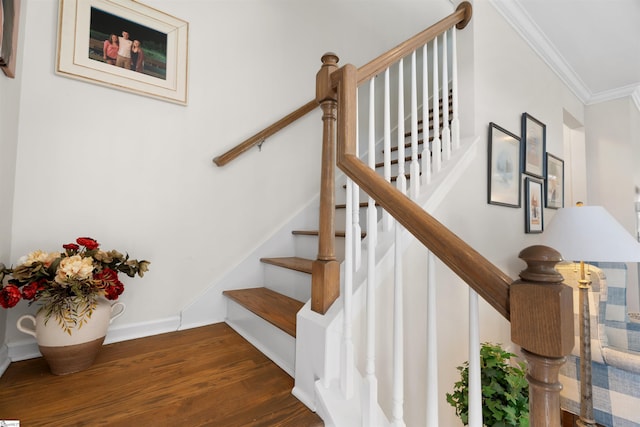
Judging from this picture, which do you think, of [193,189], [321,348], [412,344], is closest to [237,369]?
[321,348]

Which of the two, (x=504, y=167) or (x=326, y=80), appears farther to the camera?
(x=504, y=167)

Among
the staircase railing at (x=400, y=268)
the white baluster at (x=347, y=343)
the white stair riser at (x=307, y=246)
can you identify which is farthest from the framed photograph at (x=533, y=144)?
the white baluster at (x=347, y=343)

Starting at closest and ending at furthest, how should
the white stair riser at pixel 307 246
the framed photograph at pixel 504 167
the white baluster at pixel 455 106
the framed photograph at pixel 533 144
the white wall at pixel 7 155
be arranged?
1. the white wall at pixel 7 155
2. the white baluster at pixel 455 106
3. the framed photograph at pixel 504 167
4. the white stair riser at pixel 307 246
5. the framed photograph at pixel 533 144

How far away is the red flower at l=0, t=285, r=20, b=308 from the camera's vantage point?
1031mm

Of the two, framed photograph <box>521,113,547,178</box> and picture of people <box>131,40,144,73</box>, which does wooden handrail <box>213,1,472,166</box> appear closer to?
picture of people <box>131,40,144,73</box>

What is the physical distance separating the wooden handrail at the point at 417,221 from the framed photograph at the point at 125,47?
1148 mm

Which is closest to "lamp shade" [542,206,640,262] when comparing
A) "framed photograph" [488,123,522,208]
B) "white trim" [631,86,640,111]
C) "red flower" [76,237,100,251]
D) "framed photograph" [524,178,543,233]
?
"framed photograph" [488,123,522,208]

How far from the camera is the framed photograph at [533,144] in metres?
2.21

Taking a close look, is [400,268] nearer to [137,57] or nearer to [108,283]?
[108,283]

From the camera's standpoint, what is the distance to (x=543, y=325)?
510mm

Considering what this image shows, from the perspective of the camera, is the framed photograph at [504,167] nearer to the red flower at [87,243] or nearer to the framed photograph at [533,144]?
the framed photograph at [533,144]

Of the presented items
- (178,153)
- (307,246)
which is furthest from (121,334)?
(307,246)

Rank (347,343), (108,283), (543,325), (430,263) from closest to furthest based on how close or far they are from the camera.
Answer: (543,325) → (430,263) → (347,343) → (108,283)

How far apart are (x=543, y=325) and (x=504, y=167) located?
5.77 ft
